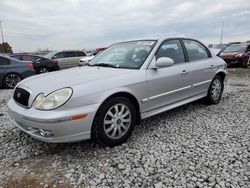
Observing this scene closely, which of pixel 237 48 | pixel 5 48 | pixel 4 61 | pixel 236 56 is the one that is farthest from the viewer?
pixel 5 48

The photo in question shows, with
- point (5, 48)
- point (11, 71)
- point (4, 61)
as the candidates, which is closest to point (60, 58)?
point (4, 61)

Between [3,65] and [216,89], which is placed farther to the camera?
[3,65]

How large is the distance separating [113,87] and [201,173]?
4.83ft

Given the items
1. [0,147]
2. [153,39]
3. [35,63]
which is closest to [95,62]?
[153,39]

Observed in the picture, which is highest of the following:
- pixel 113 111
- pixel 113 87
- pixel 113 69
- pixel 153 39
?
pixel 153 39

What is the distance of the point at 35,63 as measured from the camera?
434 inches

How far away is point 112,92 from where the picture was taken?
9.55 ft

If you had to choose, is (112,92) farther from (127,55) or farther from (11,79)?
(11,79)

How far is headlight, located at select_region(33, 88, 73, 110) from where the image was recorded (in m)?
2.62

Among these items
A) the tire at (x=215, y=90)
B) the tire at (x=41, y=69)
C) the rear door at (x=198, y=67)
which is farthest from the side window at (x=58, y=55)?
the tire at (x=215, y=90)

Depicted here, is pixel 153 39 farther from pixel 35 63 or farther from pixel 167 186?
pixel 35 63

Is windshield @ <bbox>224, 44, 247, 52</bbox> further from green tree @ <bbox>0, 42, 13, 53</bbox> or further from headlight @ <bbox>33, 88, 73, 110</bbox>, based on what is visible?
green tree @ <bbox>0, 42, 13, 53</bbox>

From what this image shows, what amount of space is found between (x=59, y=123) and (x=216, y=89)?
3747 mm

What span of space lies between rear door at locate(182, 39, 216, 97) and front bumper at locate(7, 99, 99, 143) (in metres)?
2.20
